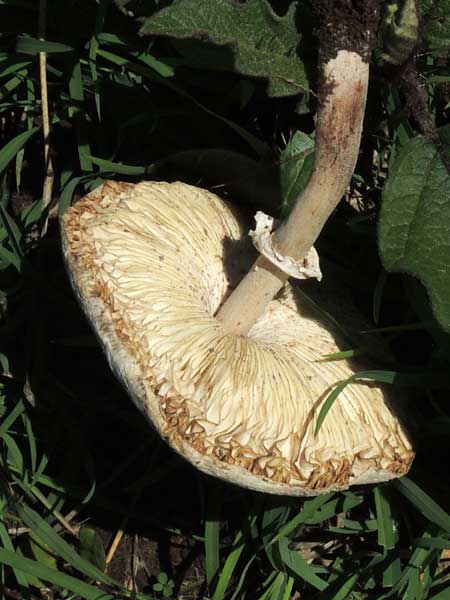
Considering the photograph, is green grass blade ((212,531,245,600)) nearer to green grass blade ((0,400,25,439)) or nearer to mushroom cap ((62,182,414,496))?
mushroom cap ((62,182,414,496))

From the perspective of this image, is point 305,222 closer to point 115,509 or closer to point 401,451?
point 401,451

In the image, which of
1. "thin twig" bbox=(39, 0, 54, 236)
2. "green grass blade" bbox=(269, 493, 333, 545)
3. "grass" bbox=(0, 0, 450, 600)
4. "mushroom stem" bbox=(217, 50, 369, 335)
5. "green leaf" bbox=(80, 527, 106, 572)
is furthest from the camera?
"thin twig" bbox=(39, 0, 54, 236)

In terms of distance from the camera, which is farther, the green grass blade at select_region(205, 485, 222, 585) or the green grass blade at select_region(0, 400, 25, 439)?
the green grass blade at select_region(0, 400, 25, 439)

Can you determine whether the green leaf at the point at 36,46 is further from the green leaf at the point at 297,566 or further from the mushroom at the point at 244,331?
the green leaf at the point at 297,566

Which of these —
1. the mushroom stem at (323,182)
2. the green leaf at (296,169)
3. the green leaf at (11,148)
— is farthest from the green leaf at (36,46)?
the mushroom stem at (323,182)

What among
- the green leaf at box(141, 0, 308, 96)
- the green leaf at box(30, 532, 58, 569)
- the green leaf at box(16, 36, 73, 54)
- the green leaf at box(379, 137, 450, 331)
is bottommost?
the green leaf at box(30, 532, 58, 569)

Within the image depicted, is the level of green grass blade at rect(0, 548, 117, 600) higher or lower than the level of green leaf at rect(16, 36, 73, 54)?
lower

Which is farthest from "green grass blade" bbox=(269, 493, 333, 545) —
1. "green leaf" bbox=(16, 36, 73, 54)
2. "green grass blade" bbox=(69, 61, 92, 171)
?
"green leaf" bbox=(16, 36, 73, 54)
